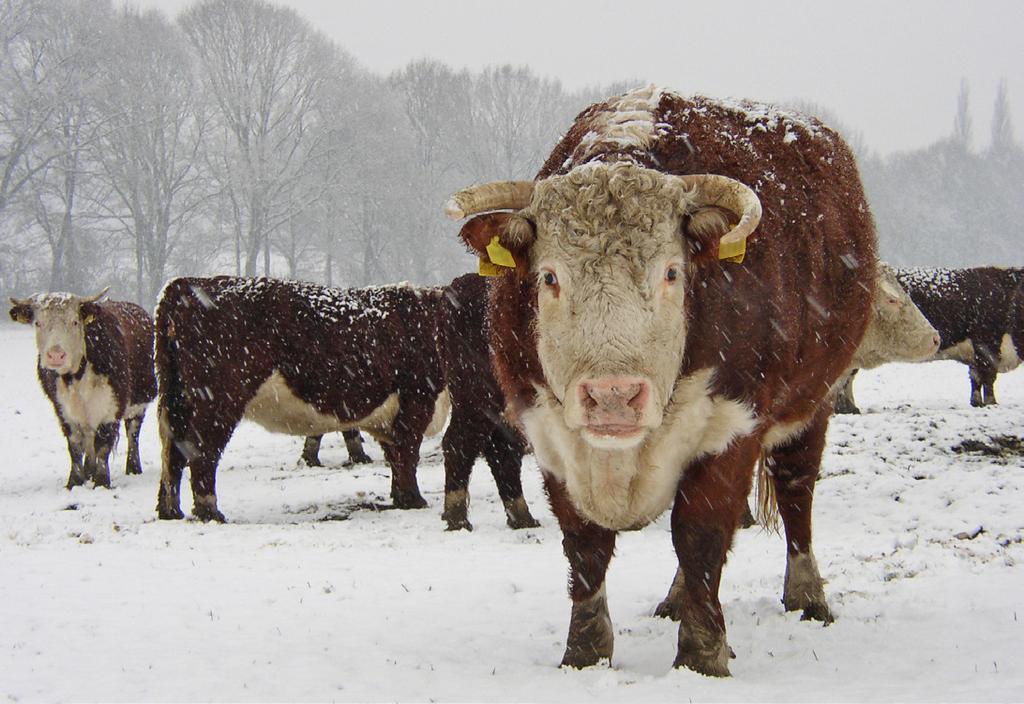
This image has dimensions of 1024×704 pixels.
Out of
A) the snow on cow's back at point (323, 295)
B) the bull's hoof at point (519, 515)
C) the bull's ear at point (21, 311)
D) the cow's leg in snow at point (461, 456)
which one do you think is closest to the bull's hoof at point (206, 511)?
the snow on cow's back at point (323, 295)

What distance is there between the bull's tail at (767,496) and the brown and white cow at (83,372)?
360 inches

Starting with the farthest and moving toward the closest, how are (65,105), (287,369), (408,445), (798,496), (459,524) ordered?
1. (65,105)
2. (408,445)
3. (287,369)
4. (459,524)
5. (798,496)

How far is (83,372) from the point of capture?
1180 cm

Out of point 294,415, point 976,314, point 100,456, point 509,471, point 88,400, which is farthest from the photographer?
point 976,314

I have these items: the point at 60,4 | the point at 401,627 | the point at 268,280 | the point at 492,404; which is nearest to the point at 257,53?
the point at 60,4

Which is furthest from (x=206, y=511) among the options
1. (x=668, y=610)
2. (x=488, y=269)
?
(x=488, y=269)

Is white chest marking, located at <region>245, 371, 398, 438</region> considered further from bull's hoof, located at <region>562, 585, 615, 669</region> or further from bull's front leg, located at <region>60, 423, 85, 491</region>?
bull's hoof, located at <region>562, 585, 615, 669</region>

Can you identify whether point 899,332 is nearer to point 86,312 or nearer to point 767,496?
point 767,496

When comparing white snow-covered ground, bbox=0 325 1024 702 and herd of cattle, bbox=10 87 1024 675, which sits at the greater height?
herd of cattle, bbox=10 87 1024 675

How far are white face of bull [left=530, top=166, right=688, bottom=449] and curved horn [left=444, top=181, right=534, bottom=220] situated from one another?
0.17m

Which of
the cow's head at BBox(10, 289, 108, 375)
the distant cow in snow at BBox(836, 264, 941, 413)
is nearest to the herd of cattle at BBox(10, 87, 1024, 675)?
the distant cow in snow at BBox(836, 264, 941, 413)

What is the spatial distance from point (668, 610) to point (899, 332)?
5607 mm

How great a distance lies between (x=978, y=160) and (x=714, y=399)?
60371mm

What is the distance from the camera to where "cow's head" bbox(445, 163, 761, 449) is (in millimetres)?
3180
